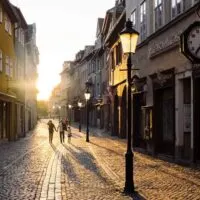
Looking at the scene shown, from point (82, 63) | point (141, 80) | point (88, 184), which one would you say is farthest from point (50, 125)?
point (82, 63)

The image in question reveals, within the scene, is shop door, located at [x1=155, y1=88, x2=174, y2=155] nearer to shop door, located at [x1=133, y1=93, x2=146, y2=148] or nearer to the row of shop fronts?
the row of shop fronts

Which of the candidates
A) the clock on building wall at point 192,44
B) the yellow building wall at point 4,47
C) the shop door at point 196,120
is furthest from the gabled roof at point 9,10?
the clock on building wall at point 192,44

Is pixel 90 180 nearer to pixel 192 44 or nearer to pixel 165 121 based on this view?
pixel 192 44

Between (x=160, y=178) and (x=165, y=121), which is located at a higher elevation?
(x=165, y=121)

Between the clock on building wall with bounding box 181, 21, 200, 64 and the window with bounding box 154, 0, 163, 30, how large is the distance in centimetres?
1492

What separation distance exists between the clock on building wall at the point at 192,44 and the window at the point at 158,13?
14.9 metres

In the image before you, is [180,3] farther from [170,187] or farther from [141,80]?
[170,187]

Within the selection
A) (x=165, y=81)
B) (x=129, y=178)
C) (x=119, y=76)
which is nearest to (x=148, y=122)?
(x=165, y=81)

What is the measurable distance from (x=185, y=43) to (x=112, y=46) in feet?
114

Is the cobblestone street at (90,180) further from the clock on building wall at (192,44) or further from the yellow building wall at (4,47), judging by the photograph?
the yellow building wall at (4,47)

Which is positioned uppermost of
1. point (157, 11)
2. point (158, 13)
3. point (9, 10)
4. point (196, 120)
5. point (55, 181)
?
point (9, 10)

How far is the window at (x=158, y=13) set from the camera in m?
22.2

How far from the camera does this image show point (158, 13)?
22656mm

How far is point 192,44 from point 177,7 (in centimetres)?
1287
